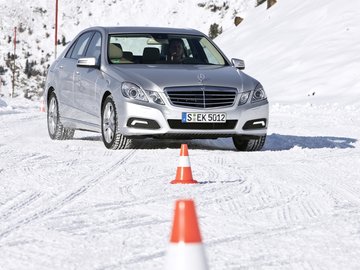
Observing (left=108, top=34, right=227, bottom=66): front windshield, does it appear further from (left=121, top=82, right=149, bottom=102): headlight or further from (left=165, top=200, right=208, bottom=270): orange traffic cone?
(left=165, top=200, right=208, bottom=270): orange traffic cone

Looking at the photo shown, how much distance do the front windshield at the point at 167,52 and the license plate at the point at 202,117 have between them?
3.79 ft

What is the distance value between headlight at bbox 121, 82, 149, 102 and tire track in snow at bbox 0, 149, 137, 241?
3.77 ft

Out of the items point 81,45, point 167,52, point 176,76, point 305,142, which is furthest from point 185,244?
point 81,45

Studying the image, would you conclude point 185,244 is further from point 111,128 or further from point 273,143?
point 273,143

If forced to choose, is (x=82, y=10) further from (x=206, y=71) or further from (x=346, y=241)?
(x=346, y=241)

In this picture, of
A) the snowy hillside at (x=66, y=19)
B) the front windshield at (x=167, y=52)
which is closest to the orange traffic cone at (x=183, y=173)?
the front windshield at (x=167, y=52)

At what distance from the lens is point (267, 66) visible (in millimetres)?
33594

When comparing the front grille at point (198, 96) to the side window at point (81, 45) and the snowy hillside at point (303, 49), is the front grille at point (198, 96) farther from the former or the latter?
the snowy hillside at point (303, 49)

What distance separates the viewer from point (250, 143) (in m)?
11.3

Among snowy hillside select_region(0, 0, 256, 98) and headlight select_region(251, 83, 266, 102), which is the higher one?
snowy hillside select_region(0, 0, 256, 98)

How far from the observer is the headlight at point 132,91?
10617 millimetres

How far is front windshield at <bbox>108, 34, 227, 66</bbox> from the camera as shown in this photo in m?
11.5

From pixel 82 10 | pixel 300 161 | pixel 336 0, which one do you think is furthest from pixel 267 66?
pixel 82 10

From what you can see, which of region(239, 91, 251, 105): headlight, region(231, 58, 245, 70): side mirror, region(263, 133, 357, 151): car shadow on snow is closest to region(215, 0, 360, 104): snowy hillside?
region(263, 133, 357, 151): car shadow on snow
